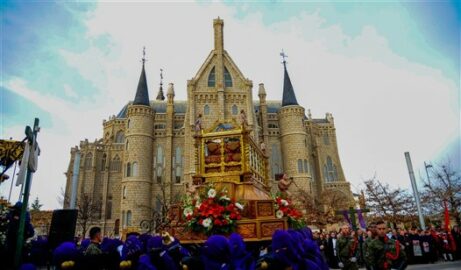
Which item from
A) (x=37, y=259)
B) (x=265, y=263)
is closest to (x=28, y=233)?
(x=37, y=259)

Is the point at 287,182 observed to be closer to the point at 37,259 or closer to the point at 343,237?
the point at 343,237

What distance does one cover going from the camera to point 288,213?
279 inches

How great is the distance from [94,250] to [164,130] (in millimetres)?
40497

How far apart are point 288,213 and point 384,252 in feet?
6.70

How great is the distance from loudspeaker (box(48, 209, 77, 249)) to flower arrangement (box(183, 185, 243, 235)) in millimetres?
2518

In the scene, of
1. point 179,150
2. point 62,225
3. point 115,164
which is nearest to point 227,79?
point 179,150

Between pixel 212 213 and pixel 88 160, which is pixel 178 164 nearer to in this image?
pixel 88 160

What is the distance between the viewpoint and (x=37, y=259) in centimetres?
763

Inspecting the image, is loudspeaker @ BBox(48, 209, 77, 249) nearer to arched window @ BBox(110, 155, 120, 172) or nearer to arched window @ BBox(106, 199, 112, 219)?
arched window @ BBox(106, 199, 112, 219)

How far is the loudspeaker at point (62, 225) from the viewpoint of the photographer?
681 centimetres

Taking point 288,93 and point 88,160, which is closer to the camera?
point 288,93

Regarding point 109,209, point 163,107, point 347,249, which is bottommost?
point 347,249

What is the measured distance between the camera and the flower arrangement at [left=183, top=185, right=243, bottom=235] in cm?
663

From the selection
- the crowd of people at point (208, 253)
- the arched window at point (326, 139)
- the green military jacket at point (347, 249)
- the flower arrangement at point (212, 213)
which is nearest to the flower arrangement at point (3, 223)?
the crowd of people at point (208, 253)
